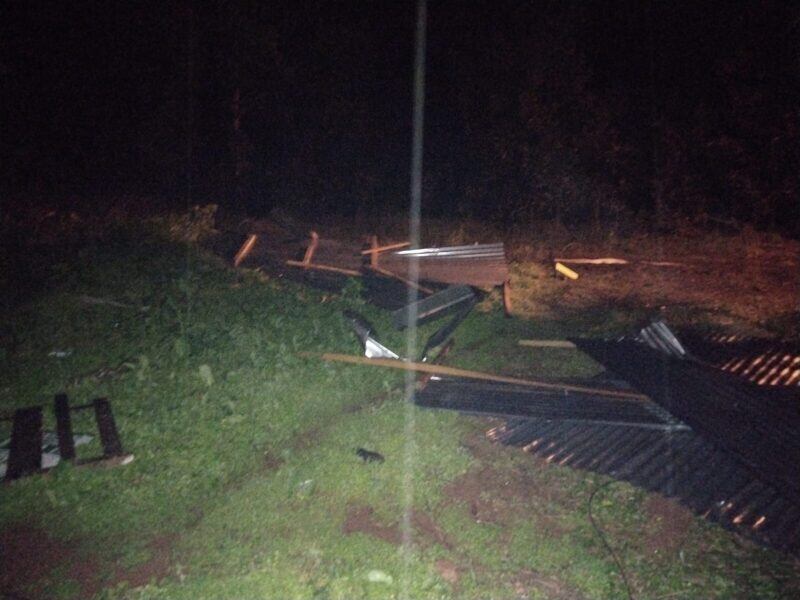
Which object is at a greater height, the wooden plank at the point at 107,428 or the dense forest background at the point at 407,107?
the dense forest background at the point at 407,107

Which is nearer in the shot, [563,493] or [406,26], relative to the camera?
[563,493]

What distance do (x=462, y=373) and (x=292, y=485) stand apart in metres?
2.22

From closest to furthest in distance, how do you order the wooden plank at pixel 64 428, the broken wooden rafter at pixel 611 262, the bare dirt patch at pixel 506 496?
the bare dirt patch at pixel 506 496 → the wooden plank at pixel 64 428 → the broken wooden rafter at pixel 611 262

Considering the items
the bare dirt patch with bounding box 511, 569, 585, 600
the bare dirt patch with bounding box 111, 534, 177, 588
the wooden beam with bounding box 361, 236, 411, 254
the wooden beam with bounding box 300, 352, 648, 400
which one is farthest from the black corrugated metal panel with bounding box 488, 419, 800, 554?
the wooden beam with bounding box 361, 236, 411, 254

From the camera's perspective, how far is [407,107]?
1667cm

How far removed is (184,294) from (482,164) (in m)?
7.61

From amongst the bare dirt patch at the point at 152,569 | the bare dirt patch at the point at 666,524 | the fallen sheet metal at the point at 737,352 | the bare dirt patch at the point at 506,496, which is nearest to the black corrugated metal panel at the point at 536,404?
the bare dirt patch at the point at 506,496

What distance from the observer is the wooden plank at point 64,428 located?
4938mm

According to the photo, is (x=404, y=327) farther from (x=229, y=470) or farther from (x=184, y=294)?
(x=229, y=470)

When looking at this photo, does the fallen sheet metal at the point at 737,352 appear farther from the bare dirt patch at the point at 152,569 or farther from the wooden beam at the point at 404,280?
the bare dirt patch at the point at 152,569

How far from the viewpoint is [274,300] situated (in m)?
8.06

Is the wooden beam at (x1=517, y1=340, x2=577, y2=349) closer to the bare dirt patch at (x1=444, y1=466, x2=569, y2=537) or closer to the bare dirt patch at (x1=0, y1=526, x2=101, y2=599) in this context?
the bare dirt patch at (x1=444, y1=466, x2=569, y2=537)

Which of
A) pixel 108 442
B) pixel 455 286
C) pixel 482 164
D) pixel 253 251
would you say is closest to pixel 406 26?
pixel 482 164

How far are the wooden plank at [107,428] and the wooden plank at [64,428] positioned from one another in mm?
185
